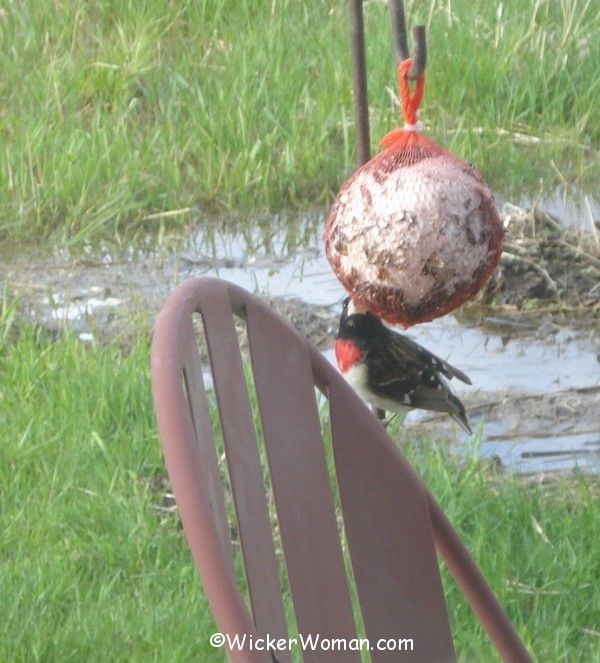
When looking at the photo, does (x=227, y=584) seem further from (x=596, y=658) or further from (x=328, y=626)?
(x=596, y=658)

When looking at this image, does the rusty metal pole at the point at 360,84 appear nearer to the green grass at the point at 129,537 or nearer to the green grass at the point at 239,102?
the green grass at the point at 129,537

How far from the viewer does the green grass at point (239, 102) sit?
18.9ft

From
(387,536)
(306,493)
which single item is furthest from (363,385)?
(306,493)

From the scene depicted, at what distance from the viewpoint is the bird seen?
12.8ft

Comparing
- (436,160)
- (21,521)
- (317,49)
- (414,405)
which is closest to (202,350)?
(414,405)

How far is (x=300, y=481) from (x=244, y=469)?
13 centimetres

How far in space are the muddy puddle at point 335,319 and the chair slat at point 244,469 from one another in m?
2.05

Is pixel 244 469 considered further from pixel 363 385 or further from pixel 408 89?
pixel 363 385

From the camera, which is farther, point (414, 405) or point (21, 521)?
point (414, 405)

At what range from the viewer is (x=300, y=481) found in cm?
198

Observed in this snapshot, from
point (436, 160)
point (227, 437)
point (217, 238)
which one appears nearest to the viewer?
point (227, 437)

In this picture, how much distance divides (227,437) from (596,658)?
54.9 inches

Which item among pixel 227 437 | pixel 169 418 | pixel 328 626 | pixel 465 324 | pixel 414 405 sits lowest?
pixel 465 324

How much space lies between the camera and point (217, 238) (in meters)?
5.60
